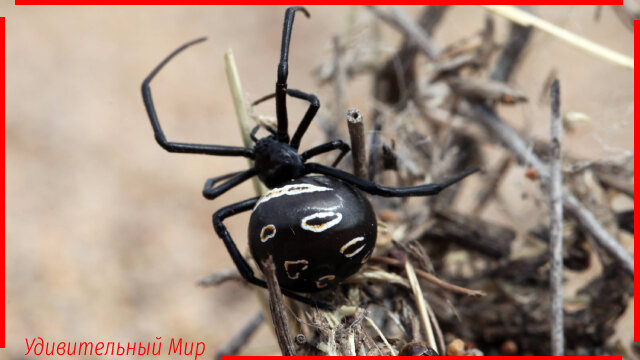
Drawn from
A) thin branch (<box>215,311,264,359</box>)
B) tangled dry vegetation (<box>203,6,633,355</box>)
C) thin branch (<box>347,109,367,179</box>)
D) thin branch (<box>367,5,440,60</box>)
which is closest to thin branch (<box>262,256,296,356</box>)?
tangled dry vegetation (<box>203,6,633,355</box>)

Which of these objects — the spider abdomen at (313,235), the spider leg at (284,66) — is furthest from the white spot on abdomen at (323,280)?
the spider leg at (284,66)

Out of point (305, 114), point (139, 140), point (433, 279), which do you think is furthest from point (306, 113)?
point (139, 140)

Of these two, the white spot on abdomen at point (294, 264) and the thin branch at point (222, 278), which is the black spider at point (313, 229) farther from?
the thin branch at point (222, 278)

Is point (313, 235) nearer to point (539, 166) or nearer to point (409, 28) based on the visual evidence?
point (539, 166)

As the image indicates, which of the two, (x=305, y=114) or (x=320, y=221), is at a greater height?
(x=305, y=114)

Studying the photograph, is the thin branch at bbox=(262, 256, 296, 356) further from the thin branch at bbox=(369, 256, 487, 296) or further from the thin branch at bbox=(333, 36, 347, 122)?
the thin branch at bbox=(333, 36, 347, 122)

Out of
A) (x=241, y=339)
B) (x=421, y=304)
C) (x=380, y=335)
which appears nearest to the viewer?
(x=380, y=335)

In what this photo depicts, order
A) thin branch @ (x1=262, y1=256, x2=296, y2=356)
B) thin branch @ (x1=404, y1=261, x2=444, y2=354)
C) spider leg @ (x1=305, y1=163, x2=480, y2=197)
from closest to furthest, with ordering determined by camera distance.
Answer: thin branch @ (x1=262, y1=256, x2=296, y2=356)
thin branch @ (x1=404, y1=261, x2=444, y2=354)
spider leg @ (x1=305, y1=163, x2=480, y2=197)
